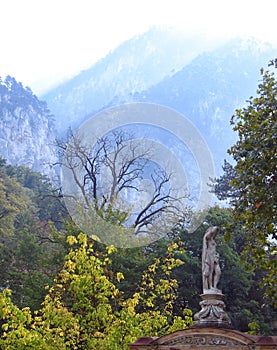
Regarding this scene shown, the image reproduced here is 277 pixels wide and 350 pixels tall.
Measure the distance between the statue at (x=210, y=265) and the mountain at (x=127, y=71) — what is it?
12485 cm

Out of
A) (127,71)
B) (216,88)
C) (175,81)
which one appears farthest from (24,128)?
(127,71)

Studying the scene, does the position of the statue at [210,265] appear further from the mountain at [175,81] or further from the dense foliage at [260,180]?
the mountain at [175,81]

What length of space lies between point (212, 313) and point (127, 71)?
479ft

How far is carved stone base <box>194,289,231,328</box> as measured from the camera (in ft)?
27.8

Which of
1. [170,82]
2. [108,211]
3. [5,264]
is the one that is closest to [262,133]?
[108,211]

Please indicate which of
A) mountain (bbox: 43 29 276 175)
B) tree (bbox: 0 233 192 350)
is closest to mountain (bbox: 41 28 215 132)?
mountain (bbox: 43 29 276 175)

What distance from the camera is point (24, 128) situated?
113 m

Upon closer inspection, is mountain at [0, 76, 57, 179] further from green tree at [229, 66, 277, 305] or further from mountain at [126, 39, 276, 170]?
green tree at [229, 66, 277, 305]

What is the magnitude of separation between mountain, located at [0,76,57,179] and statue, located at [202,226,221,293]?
96008 millimetres

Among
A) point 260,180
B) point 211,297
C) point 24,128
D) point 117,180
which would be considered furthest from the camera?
point 24,128

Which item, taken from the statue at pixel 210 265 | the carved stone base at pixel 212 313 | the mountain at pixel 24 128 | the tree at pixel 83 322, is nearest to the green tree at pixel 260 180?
the statue at pixel 210 265

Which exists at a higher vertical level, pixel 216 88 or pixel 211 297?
pixel 216 88

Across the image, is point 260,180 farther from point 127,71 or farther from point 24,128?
point 127,71

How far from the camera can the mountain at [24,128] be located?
10669cm
